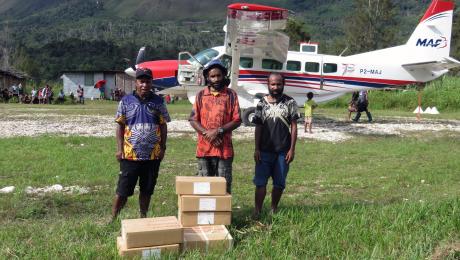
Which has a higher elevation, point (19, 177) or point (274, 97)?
point (274, 97)

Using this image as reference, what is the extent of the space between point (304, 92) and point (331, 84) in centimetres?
102

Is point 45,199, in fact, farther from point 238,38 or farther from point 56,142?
point 238,38

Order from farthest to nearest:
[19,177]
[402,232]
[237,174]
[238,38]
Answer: [238,38], [237,174], [19,177], [402,232]

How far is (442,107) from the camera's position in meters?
27.0

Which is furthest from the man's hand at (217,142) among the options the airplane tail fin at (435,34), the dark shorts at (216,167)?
the airplane tail fin at (435,34)

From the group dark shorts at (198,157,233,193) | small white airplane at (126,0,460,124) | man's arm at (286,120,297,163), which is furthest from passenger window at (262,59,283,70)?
dark shorts at (198,157,233,193)

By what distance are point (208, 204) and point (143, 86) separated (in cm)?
136

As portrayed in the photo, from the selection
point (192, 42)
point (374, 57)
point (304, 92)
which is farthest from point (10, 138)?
point (192, 42)

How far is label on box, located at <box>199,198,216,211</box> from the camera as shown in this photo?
4.17 metres

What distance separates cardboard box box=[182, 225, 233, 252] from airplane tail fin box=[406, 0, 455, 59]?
50.4ft

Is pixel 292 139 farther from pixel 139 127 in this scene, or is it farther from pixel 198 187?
pixel 139 127

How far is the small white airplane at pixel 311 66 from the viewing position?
14953 mm

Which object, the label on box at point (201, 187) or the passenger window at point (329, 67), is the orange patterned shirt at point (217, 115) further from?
the passenger window at point (329, 67)

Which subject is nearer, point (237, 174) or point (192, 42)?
point (237, 174)
